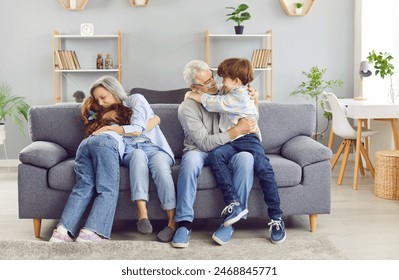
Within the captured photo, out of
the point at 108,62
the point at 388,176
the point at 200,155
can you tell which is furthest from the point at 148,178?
the point at 108,62

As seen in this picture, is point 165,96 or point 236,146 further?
point 165,96

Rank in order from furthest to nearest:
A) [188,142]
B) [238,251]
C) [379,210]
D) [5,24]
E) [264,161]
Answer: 1. [5,24]
2. [379,210]
3. [188,142]
4. [264,161]
5. [238,251]

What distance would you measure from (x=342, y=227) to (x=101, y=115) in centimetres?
168

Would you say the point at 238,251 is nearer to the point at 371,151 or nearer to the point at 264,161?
the point at 264,161

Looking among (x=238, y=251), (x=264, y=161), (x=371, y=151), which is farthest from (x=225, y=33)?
(x=238, y=251)

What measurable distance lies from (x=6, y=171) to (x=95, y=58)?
4.86 ft

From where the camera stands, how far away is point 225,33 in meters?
6.57

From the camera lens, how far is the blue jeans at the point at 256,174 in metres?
3.55

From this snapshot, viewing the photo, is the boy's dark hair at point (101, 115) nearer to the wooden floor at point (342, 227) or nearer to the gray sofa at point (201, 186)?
the gray sofa at point (201, 186)

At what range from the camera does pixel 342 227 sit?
12.9 feet

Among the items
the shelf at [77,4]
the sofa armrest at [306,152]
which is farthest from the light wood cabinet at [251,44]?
the sofa armrest at [306,152]

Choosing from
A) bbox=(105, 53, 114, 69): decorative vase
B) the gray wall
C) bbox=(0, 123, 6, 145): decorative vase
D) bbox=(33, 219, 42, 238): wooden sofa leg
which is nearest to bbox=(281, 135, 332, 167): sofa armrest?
bbox=(33, 219, 42, 238): wooden sofa leg

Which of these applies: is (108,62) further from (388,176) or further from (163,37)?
(388,176)

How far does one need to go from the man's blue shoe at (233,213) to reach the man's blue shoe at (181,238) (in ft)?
0.77
